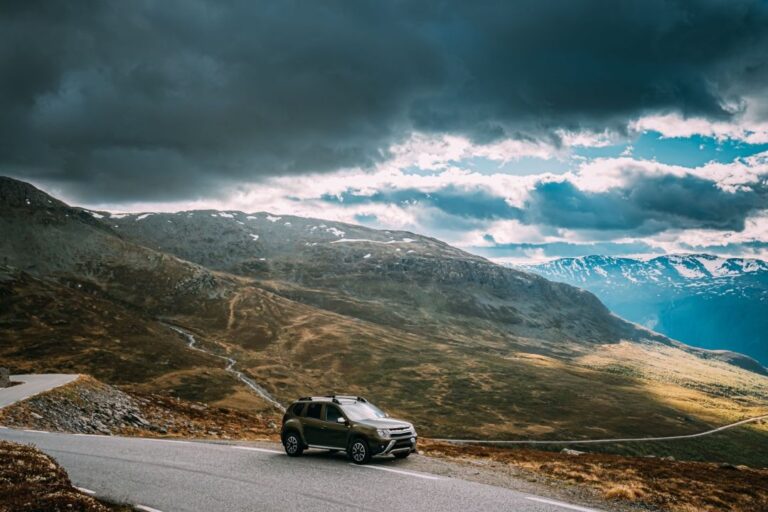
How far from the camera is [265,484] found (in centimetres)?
1692

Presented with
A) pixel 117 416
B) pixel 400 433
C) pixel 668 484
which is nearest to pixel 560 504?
pixel 400 433

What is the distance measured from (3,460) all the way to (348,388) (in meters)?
125

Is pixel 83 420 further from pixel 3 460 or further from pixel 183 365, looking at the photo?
pixel 183 365

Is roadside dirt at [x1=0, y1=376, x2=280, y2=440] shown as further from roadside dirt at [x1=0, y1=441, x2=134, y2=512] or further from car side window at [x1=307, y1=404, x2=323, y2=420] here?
roadside dirt at [x1=0, y1=441, x2=134, y2=512]

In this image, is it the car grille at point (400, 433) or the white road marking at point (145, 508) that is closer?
the white road marking at point (145, 508)

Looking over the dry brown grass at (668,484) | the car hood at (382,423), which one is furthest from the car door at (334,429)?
the dry brown grass at (668,484)

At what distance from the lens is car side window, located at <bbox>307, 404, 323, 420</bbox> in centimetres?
2259

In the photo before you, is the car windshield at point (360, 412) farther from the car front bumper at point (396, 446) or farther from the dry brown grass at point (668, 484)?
the dry brown grass at point (668, 484)

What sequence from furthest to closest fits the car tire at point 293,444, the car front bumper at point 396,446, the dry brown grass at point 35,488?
1. the car tire at point 293,444
2. the car front bumper at point 396,446
3. the dry brown grass at point 35,488

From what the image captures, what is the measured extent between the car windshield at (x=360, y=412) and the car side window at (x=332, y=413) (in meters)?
0.31

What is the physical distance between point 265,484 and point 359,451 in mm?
4698

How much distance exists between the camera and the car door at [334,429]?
21.2 metres

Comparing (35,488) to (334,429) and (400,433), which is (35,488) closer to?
(334,429)

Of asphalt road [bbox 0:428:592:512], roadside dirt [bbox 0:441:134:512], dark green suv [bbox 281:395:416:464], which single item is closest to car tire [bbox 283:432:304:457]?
dark green suv [bbox 281:395:416:464]
